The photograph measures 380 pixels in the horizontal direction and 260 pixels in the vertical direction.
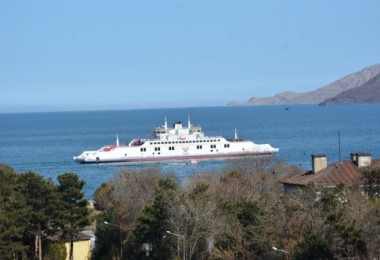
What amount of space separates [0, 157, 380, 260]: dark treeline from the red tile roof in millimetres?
1497

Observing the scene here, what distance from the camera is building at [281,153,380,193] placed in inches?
1318

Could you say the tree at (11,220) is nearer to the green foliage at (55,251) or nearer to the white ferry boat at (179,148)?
the green foliage at (55,251)

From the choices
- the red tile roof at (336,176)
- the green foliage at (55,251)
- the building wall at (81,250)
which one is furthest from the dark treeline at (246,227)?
the red tile roof at (336,176)

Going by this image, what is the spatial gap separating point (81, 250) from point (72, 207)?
2.67 metres

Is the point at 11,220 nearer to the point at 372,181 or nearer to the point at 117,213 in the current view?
the point at 117,213

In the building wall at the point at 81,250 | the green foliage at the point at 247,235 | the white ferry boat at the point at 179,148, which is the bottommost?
the white ferry boat at the point at 179,148

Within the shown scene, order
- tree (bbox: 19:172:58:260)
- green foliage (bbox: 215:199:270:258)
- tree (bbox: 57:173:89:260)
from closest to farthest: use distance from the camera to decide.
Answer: green foliage (bbox: 215:199:270:258) → tree (bbox: 19:172:58:260) → tree (bbox: 57:173:89:260)

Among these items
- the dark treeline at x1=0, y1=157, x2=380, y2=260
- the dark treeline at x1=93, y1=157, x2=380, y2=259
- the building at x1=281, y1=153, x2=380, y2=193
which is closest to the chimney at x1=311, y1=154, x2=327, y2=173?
the building at x1=281, y1=153, x2=380, y2=193

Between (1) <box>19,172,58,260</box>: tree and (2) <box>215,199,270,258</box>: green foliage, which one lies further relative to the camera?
(1) <box>19,172,58,260</box>: tree

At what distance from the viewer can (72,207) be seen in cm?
2920

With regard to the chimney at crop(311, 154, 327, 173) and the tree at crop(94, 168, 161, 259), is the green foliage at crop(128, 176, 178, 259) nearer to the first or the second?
the tree at crop(94, 168, 161, 259)

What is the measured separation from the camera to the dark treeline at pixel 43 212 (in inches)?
1101

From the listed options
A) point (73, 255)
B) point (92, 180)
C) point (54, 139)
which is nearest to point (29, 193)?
point (73, 255)

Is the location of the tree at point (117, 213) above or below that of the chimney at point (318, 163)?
below
